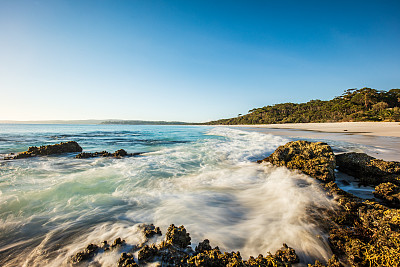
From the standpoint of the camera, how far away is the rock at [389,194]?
3.30m

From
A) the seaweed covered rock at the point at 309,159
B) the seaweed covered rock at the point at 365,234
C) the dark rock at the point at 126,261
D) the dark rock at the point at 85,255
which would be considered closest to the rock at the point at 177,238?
the dark rock at the point at 126,261

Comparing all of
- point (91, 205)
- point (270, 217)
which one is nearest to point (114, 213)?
point (91, 205)

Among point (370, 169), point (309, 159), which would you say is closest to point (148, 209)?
point (309, 159)

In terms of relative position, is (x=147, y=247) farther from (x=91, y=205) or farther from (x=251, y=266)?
(x=91, y=205)

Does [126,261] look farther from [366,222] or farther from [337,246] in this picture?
[366,222]

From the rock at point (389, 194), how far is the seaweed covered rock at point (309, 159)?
1.09 metres

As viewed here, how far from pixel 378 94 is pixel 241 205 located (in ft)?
262

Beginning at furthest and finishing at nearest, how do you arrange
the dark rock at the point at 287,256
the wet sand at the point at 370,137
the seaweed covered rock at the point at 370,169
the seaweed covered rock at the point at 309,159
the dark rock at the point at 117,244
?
1. the wet sand at the point at 370,137
2. the seaweed covered rock at the point at 309,159
3. the seaweed covered rock at the point at 370,169
4. the dark rock at the point at 117,244
5. the dark rock at the point at 287,256

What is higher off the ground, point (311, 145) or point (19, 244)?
point (311, 145)

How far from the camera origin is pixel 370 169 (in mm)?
4719

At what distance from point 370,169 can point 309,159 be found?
150 centimetres

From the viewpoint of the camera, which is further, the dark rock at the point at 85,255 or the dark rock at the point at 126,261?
the dark rock at the point at 85,255

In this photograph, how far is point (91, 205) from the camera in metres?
3.96

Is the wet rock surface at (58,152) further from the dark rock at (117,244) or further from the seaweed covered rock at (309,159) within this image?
the seaweed covered rock at (309,159)
